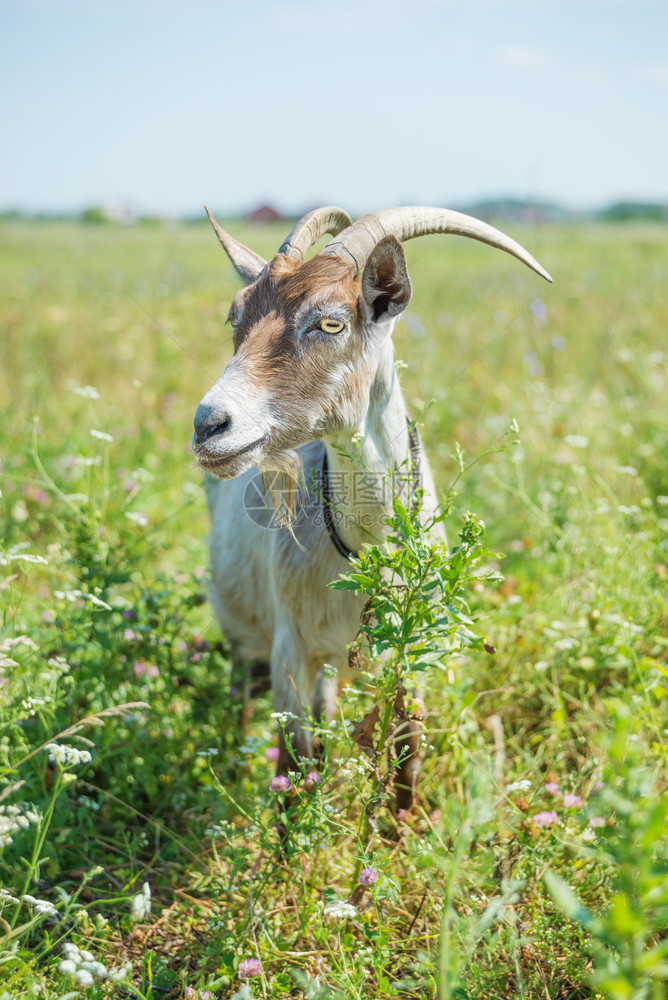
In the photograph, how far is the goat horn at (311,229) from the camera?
2.49 meters

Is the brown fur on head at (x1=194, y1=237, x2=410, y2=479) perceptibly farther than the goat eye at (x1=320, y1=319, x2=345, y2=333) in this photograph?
No

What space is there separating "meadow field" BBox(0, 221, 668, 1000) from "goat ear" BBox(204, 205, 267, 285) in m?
0.47

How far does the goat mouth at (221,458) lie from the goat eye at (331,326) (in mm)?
379

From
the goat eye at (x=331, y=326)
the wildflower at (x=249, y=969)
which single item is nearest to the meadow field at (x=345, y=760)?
the wildflower at (x=249, y=969)

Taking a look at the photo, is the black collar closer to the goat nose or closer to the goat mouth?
the goat mouth

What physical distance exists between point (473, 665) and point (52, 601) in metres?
1.91

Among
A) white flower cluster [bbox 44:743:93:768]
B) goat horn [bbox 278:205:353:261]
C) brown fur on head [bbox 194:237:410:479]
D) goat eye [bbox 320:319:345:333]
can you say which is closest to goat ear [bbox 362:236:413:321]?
brown fur on head [bbox 194:237:410:479]

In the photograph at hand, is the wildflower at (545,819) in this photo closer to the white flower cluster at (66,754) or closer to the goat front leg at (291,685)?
the goat front leg at (291,685)

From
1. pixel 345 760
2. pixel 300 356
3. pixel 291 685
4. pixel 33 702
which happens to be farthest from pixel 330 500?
pixel 33 702

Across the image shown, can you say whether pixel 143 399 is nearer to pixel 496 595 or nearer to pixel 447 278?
pixel 496 595

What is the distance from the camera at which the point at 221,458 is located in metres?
2.11

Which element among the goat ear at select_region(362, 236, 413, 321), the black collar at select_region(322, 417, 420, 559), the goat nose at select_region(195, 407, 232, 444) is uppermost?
the goat ear at select_region(362, 236, 413, 321)

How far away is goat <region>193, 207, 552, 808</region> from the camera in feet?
7.09

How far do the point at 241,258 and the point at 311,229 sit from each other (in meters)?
0.28
